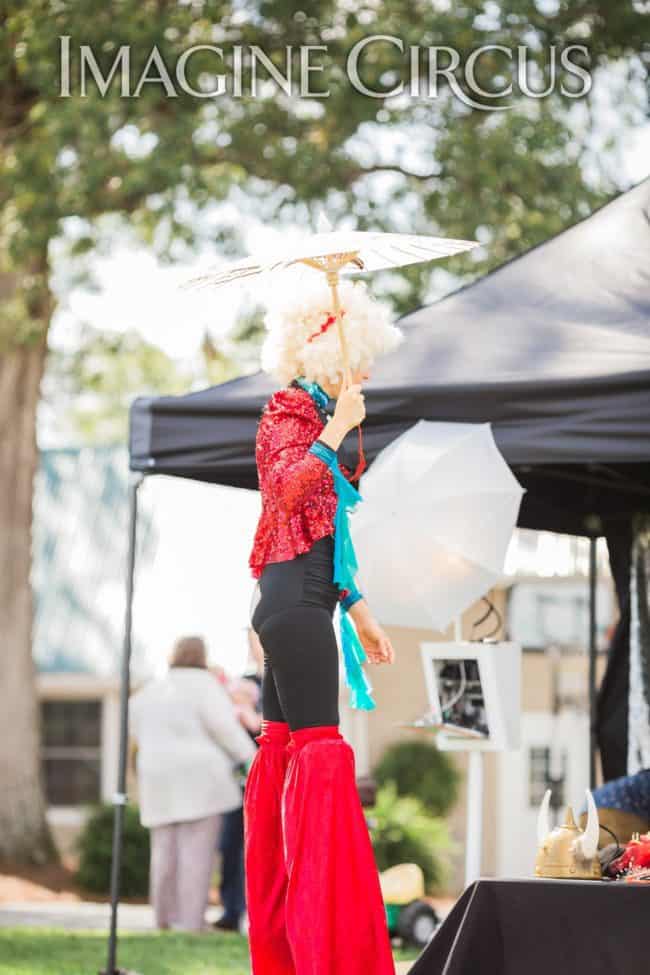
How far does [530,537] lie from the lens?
1541cm

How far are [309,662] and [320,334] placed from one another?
798mm

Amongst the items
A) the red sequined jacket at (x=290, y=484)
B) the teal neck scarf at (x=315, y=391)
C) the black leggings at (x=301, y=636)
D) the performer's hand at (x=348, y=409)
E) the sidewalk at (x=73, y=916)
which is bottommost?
the sidewalk at (x=73, y=916)

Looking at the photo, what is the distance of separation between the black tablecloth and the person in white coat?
433cm

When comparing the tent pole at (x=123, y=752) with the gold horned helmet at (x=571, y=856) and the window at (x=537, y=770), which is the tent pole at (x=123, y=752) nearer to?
the gold horned helmet at (x=571, y=856)

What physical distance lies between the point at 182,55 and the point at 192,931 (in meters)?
5.95

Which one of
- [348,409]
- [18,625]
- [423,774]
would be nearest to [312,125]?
[18,625]

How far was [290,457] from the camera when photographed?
3479mm

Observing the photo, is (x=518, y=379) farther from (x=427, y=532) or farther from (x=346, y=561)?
(x=346, y=561)

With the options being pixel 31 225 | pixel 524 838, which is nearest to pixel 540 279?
pixel 31 225

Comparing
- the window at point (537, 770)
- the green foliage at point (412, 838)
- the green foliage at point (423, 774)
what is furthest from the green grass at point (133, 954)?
the window at point (537, 770)

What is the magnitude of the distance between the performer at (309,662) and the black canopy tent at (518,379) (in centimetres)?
75

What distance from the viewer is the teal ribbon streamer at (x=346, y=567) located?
137 inches

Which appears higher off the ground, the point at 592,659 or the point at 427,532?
the point at 427,532

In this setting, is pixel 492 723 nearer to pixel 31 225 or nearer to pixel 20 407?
pixel 31 225
